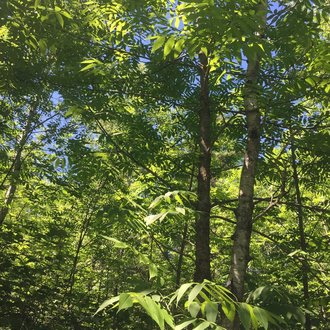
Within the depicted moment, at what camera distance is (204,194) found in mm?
3549

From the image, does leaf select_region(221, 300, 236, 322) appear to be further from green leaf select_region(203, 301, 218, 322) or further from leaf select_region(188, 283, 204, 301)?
leaf select_region(188, 283, 204, 301)

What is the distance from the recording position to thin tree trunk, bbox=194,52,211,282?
10.8 feet

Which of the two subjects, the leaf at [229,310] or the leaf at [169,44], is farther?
the leaf at [169,44]

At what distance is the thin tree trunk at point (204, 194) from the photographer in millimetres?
3281

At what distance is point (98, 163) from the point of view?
11.5ft

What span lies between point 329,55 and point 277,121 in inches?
59.6

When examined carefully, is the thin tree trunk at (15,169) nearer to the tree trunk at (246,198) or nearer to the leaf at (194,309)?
the tree trunk at (246,198)

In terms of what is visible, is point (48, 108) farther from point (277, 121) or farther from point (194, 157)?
point (277, 121)

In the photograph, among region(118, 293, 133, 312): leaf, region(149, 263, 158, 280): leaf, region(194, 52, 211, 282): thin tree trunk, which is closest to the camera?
region(118, 293, 133, 312): leaf

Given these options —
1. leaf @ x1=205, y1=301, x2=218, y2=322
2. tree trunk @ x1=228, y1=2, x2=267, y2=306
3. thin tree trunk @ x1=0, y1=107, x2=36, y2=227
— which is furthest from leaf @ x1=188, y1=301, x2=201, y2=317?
thin tree trunk @ x1=0, y1=107, x2=36, y2=227

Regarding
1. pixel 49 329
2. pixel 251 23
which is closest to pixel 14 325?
pixel 49 329

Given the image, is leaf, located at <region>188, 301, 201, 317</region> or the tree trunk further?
the tree trunk

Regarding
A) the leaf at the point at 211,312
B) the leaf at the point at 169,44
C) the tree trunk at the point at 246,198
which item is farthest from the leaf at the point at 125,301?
the leaf at the point at 169,44

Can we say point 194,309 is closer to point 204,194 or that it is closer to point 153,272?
point 153,272
